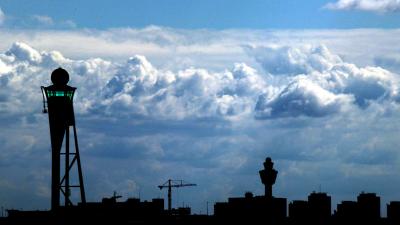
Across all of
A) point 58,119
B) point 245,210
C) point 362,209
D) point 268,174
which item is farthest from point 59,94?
point 268,174

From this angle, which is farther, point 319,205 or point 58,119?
point 319,205

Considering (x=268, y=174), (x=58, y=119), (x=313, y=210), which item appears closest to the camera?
(x=268, y=174)

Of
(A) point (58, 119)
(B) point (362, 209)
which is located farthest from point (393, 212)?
(A) point (58, 119)

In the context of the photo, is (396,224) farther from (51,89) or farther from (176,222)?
(51,89)

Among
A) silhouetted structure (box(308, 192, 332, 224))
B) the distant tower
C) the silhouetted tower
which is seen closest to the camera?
the distant tower

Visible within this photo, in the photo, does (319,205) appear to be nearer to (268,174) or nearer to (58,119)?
(58,119)

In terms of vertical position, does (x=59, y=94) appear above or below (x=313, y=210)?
above

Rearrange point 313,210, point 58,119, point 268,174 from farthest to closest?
1. point 313,210
2. point 58,119
3. point 268,174

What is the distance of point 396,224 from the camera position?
14625cm

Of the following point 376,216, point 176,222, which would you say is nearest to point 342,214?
point 376,216

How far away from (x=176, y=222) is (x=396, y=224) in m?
37.4

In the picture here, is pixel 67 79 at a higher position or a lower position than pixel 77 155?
higher

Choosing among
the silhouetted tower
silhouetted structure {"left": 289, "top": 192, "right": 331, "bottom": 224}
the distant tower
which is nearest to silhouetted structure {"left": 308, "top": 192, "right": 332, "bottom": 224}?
silhouetted structure {"left": 289, "top": 192, "right": 331, "bottom": 224}

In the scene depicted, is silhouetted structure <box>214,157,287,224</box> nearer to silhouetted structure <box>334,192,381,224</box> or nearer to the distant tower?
silhouetted structure <box>334,192,381,224</box>
